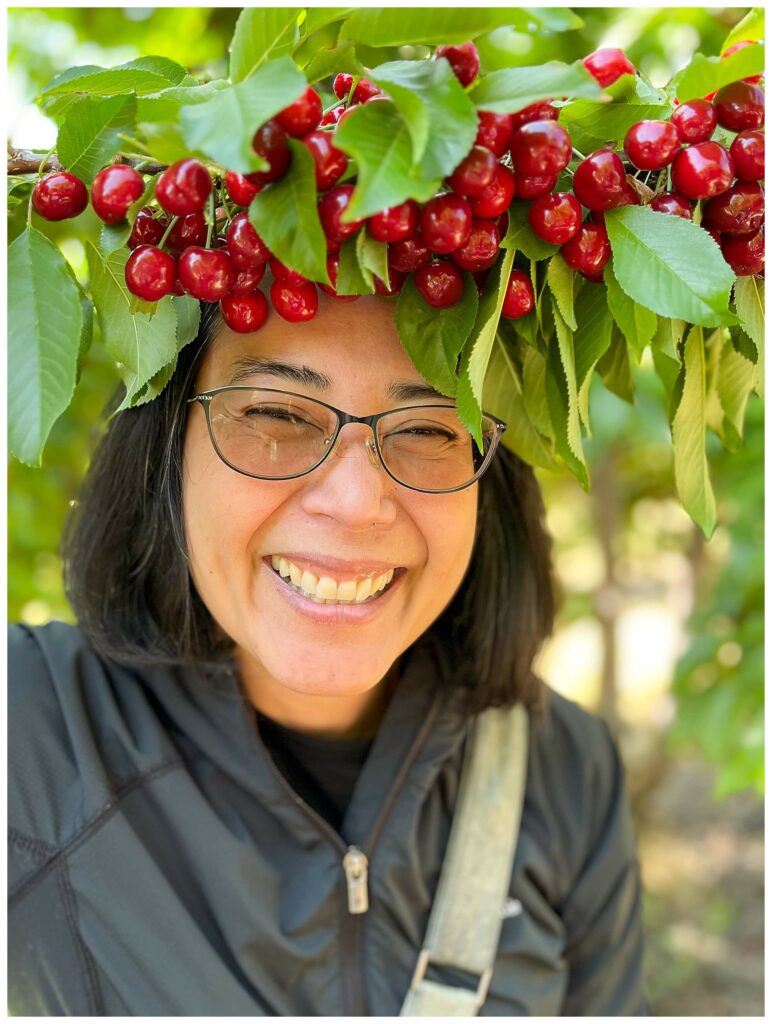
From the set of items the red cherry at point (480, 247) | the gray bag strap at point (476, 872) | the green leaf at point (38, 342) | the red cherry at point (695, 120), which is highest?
the red cherry at point (695, 120)

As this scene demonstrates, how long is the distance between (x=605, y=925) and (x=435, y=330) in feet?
3.78

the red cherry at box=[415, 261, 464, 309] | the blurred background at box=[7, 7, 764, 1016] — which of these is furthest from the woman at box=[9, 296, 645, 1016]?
the blurred background at box=[7, 7, 764, 1016]

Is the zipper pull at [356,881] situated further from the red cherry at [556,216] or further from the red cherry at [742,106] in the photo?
the red cherry at [742,106]

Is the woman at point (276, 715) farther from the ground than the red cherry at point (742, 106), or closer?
closer

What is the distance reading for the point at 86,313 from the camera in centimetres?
97

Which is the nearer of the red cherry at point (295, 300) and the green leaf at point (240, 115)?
the green leaf at point (240, 115)

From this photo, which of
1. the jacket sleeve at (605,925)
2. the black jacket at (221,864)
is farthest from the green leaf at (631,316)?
the jacket sleeve at (605,925)

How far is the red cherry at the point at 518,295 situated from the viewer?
96 centimetres

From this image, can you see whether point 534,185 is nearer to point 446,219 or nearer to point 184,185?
point 446,219

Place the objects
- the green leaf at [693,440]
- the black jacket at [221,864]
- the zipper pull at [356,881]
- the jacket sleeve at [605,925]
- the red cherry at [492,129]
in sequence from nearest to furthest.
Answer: the red cherry at [492,129] < the green leaf at [693,440] < the black jacket at [221,864] < the zipper pull at [356,881] < the jacket sleeve at [605,925]

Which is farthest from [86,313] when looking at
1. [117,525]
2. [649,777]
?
[649,777]

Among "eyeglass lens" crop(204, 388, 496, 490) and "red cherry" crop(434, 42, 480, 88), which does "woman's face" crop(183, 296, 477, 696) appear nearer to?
"eyeglass lens" crop(204, 388, 496, 490)

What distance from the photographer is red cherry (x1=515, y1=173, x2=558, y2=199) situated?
2.91 ft

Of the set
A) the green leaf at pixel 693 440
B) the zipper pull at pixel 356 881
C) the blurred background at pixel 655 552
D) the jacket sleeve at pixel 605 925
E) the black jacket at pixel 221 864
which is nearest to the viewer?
the green leaf at pixel 693 440
